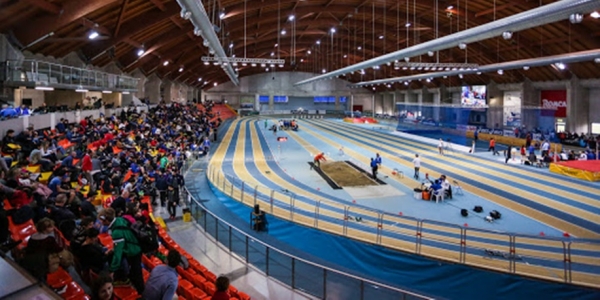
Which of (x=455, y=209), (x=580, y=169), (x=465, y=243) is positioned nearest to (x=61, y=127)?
(x=455, y=209)

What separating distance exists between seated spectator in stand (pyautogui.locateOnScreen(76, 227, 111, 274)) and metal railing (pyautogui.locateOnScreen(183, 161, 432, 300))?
11.8ft

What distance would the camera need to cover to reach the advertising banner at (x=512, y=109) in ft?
121

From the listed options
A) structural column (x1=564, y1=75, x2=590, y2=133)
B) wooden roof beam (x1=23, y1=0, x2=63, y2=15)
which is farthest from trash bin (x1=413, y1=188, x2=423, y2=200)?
structural column (x1=564, y1=75, x2=590, y2=133)

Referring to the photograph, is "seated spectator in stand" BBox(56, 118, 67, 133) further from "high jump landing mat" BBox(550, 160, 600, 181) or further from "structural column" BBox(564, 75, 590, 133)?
"structural column" BBox(564, 75, 590, 133)

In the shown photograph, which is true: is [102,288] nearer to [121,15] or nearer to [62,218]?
[62,218]

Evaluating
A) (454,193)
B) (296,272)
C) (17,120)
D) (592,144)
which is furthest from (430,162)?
(17,120)

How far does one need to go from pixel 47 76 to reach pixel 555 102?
40701 millimetres

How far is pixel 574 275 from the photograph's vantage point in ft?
25.8

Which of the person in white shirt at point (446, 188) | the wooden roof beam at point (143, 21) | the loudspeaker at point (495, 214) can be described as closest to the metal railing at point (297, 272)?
the loudspeaker at point (495, 214)

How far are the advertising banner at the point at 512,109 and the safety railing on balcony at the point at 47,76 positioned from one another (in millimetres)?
33207

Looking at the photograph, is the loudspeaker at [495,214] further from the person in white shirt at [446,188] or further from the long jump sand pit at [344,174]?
the long jump sand pit at [344,174]

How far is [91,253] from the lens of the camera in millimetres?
5070

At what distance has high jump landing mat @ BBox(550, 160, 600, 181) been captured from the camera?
1841cm

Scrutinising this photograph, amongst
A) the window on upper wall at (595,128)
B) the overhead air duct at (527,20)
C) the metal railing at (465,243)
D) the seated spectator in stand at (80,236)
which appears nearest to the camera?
the seated spectator in stand at (80,236)
